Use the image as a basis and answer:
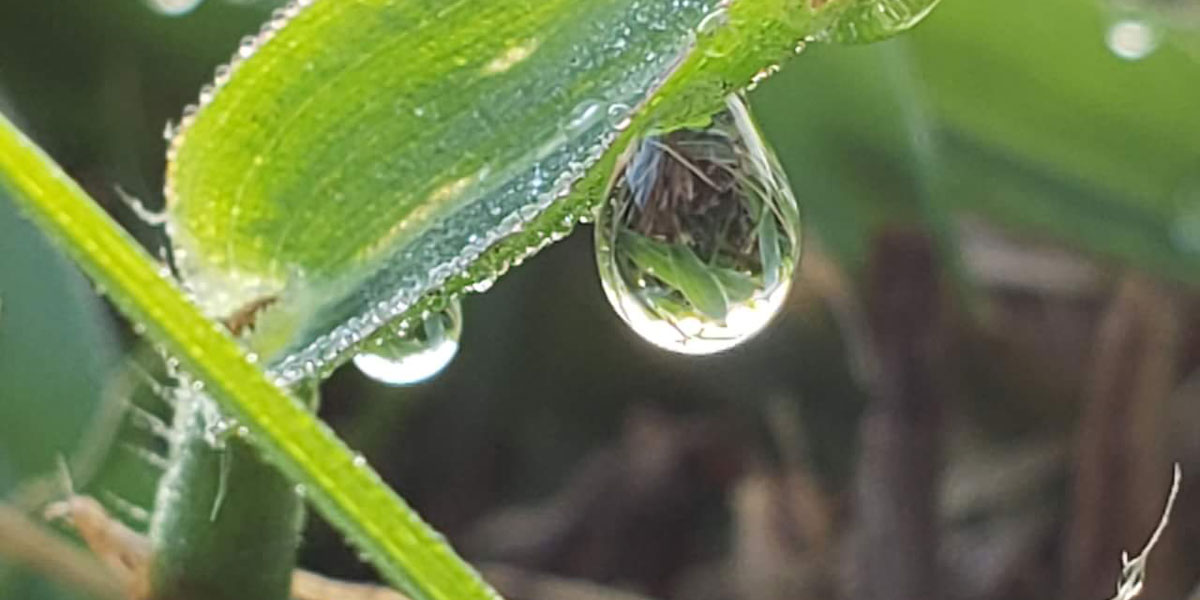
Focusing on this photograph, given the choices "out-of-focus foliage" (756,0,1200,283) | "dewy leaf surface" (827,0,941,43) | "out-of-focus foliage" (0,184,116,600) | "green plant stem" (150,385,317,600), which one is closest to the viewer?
"dewy leaf surface" (827,0,941,43)

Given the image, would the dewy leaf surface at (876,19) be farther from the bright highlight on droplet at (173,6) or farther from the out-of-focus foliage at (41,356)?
the bright highlight on droplet at (173,6)

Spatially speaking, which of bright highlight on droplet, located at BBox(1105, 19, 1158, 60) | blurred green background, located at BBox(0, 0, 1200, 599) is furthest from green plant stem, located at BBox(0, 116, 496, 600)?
bright highlight on droplet, located at BBox(1105, 19, 1158, 60)

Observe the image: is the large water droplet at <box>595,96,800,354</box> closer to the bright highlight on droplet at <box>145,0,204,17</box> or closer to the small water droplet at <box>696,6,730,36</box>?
the small water droplet at <box>696,6,730,36</box>

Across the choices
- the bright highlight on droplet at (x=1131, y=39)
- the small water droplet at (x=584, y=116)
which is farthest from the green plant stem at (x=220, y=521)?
the bright highlight on droplet at (x=1131, y=39)

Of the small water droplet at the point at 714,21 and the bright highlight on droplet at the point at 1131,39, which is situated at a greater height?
the bright highlight on droplet at the point at 1131,39

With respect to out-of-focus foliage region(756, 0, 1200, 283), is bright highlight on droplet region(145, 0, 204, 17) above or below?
above

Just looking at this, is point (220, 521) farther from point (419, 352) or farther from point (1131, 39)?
point (1131, 39)

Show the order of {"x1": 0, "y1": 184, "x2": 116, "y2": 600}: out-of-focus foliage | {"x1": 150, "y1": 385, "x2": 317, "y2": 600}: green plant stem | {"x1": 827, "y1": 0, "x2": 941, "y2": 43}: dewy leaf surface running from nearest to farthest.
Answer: {"x1": 827, "y1": 0, "x2": 941, "y2": 43}: dewy leaf surface → {"x1": 150, "y1": 385, "x2": 317, "y2": 600}: green plant stem → {"x1": 0, "y1": 184, "x2": 116, "y2": 600}: out-of-focus foliage
